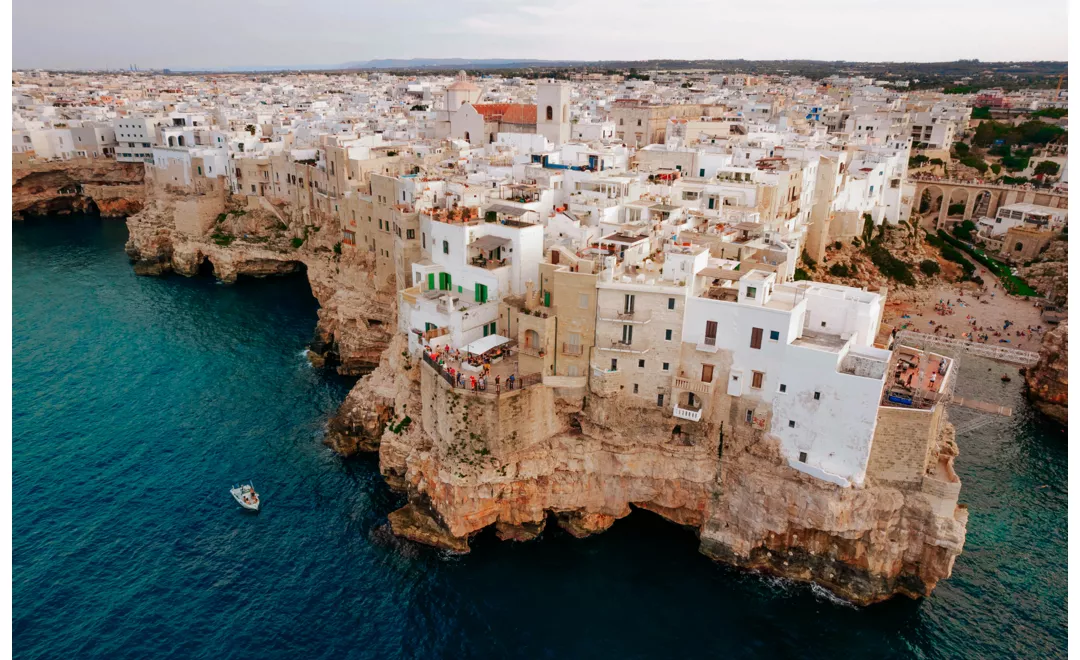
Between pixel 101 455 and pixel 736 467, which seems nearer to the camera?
pixel 736 467

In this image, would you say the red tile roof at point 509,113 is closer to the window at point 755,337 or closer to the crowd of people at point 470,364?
the crowd of people at point 470,364

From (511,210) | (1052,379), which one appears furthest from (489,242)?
(1052,379)

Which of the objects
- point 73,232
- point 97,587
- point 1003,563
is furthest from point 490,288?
point 73,232

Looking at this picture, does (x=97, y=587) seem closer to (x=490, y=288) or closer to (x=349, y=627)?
(x=349, y=627)

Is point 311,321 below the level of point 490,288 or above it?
below

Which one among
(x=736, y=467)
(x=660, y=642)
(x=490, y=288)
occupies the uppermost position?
(x=490, y=288)

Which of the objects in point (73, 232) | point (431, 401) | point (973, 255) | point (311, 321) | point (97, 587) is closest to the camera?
point (97, 587)
